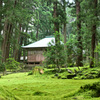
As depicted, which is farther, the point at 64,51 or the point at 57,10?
the point at 57,10

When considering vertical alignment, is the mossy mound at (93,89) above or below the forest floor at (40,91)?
above

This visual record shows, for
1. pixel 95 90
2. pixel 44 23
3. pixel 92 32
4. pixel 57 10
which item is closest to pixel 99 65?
pixel 92 32

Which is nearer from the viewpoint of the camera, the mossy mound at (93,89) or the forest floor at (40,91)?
the forest floor at (40,91)

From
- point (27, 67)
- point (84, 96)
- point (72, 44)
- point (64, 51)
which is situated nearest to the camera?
point (84, 96)

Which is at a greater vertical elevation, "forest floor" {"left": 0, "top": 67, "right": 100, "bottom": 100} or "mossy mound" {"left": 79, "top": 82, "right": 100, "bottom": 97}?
"mossy mound" {"left": 79, "top": 82, "right": 100, "bottom": 97}

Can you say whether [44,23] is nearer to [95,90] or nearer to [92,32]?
[92,32]

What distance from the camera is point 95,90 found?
139 inches

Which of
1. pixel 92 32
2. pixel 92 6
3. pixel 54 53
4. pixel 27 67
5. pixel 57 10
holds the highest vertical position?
pixel 57 10

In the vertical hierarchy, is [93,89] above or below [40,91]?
above

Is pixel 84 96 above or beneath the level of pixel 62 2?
beneath

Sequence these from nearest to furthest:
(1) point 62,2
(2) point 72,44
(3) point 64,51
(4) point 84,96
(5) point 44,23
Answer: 1. (4) point 84,96
2. (3) point 64,51
3. (2) point 72,44
4. (1) point 62,2
5. (5) point 44,23

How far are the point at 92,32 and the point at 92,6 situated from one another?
7.39 feet

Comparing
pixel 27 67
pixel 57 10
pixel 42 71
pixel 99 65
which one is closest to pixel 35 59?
pixel 27 67

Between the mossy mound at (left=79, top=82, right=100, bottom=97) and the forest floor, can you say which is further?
the mossy mound at (left=79, top=82, right=100, bottom=97)
